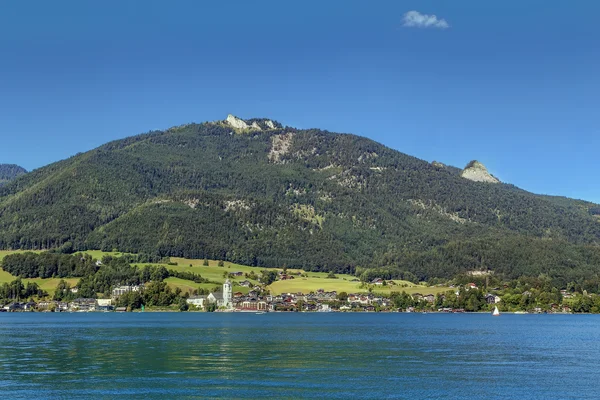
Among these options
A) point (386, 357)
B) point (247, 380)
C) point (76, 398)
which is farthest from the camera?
point (386, 357)

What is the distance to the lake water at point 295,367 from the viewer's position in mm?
61250

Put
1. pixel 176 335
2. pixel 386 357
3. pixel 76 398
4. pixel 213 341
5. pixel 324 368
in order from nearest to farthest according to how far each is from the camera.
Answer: pixel 76 398
pixel 324 368
pixel 386 357
pixel 213 341
pixel 176 335

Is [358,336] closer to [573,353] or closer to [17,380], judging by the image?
[573,353]

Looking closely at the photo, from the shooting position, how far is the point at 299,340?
110 meters

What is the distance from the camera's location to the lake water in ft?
201

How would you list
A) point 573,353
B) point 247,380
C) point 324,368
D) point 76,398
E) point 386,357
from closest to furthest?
point 76,398 < point 247,380 < point 324,368 < point 386,357 < point 573,353

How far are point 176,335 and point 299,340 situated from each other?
2274cm

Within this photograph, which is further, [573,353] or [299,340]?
[299,340]

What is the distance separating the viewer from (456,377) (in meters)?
69.9

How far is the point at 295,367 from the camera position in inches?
2943

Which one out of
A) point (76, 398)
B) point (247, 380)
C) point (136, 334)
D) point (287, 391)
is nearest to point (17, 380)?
point (76, 398)

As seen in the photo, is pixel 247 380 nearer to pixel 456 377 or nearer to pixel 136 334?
pixel 456 377

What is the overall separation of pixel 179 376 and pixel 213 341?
1573 inches

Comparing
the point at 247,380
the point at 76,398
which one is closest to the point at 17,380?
the point at 76,398
